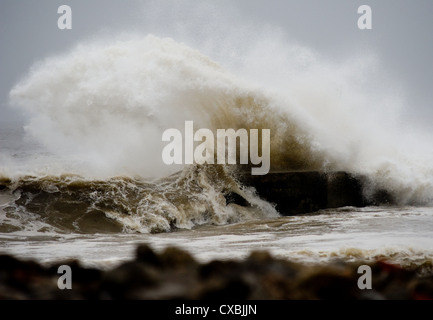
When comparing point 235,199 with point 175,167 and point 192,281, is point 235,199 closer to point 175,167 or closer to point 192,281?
point 175,167

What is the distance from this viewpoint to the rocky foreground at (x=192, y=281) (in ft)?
9.16

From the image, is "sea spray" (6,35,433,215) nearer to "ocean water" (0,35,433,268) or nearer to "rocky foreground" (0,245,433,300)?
"ocean water" (0,35,433,268)

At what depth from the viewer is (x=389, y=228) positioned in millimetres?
7141

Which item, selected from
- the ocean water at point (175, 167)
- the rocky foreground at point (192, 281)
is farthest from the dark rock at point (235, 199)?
the rocky foreground at point (192, 281)

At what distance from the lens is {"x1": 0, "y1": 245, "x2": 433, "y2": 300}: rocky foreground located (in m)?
2.79

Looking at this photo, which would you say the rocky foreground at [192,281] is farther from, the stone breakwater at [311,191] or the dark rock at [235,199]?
the stone breakwater at [311,191]

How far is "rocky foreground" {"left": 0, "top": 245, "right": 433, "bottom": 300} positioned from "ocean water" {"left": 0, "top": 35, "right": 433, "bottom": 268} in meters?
2.75

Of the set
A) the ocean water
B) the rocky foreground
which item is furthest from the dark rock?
the rocky foreground

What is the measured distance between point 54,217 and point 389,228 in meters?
5.53

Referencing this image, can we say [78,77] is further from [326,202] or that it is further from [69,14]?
[326,202]

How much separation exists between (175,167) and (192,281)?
317 inches

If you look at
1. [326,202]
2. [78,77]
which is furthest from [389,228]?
[78,77]

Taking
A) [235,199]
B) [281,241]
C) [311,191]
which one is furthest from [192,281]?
[311,191]

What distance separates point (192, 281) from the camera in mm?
2887
